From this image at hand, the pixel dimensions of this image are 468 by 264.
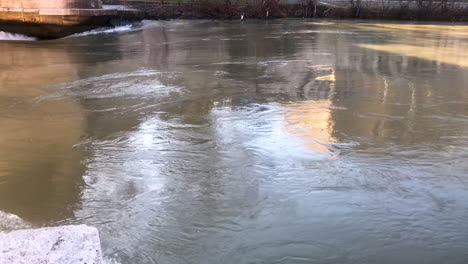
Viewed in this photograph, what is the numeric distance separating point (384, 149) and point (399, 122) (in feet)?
4.32

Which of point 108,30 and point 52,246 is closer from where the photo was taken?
point 52,246

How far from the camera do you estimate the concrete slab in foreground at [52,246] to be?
294 cm

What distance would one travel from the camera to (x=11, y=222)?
12.9 feet

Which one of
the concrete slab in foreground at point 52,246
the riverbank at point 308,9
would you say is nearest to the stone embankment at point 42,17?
the riverbank at point 308,9

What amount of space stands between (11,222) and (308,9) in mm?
29097

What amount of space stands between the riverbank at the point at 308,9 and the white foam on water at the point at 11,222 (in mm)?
25571

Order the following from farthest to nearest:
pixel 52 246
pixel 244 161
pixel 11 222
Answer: pixel 244 161 < pixel 11 222 < pixel 52 246

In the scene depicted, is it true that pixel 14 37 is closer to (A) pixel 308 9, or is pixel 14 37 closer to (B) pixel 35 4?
(B) pixel 35 4

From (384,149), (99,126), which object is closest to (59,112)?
(99,126)

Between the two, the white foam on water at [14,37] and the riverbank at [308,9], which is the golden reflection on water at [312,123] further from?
the riverbank at [308,9]

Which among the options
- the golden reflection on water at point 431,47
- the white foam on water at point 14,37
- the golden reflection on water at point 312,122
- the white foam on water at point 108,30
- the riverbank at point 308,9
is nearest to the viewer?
the golden reflection on water at point 312,122

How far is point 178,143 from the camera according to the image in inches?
231

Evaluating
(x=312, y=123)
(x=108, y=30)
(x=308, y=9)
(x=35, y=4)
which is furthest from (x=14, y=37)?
(x=308, y=9)

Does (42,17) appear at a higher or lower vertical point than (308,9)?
lower
